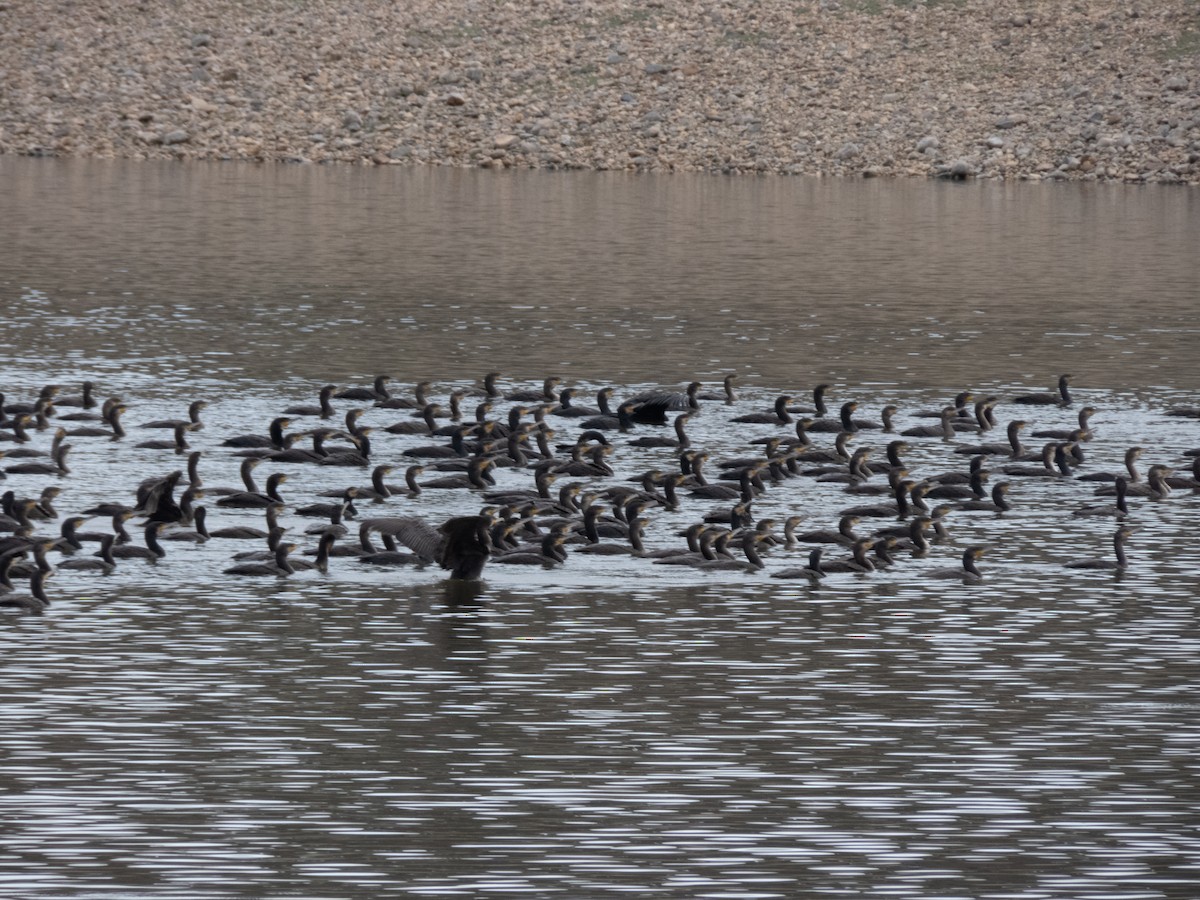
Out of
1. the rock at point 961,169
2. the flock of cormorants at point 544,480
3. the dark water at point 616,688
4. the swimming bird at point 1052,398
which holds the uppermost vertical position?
the rock at point 961,169

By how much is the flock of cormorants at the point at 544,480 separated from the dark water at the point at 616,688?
330 millimetres

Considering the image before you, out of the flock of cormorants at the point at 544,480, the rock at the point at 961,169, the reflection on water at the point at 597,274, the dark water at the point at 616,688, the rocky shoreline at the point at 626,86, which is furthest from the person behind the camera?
the rocky shoreline at the point at 626,86

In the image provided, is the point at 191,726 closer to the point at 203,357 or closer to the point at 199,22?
the point at 203,357

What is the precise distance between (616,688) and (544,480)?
978 centimetres

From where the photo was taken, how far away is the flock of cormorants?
2766 centimetres

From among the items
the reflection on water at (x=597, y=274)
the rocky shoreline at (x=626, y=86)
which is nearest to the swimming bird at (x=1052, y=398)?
the reflection on water at (x=597, y=274)

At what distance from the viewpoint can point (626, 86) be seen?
96938 mm

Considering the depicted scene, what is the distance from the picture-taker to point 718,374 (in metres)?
44.3

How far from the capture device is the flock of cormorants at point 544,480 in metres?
27.7

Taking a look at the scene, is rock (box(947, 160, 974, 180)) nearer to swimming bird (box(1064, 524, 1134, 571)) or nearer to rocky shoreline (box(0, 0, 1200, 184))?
rocky shoreline (box(0, 0, 1200, 184))

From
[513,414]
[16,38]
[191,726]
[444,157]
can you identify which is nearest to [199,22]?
[16,38]

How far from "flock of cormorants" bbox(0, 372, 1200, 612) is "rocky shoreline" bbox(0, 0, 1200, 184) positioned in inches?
2037

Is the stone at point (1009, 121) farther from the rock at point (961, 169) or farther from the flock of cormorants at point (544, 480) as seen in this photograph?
the flock of cormorants at point (544, 480)

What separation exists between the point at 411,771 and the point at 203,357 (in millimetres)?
27016
